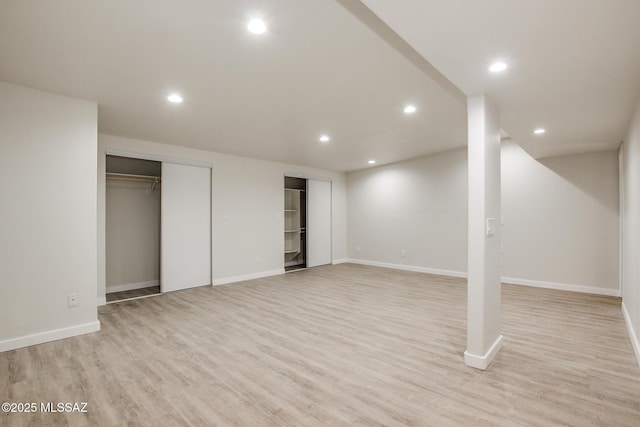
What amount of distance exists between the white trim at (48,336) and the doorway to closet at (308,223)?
14.7 ft

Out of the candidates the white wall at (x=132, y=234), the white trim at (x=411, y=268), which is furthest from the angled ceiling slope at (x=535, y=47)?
the white wall at (x=132, y=234)

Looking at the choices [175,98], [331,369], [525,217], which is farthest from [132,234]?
[525,217]

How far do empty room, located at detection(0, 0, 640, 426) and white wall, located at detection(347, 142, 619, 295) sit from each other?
4 centimetres

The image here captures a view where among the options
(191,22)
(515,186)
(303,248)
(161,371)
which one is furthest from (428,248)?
(191,22)

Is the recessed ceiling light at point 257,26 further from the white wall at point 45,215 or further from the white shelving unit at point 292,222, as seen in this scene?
the white shelving unit at point 292,222

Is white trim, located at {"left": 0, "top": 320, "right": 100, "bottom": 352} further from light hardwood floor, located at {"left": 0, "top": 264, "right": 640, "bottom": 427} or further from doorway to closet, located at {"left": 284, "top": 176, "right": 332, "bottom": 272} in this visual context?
doorway to closet, located at {"left": 284, "top": 176, "right": 332, "bottom": 272}

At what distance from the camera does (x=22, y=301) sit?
292 cm

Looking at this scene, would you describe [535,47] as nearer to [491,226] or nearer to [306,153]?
[491,226]

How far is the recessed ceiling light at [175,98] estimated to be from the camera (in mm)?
3091

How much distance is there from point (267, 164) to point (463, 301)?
4603 millimetres

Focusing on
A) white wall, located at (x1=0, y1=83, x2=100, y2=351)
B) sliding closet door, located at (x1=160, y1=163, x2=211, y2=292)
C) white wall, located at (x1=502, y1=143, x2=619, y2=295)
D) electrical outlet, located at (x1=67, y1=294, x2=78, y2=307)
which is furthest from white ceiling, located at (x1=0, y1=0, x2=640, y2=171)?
electrical outlet, located at (x1=67, y1=294, x2=78, y2=307)

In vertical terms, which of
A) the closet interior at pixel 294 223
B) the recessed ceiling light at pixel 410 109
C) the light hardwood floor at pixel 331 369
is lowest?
the light hardwood floor at pixel 331 369

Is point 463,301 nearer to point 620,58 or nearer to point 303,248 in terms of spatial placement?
point 620,58

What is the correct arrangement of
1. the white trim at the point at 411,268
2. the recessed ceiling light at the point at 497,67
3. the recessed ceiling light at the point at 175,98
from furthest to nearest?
the white trim at the point at 411,268, the recessed ceiling light at the point at 175,98, the recessed ceiling light at the point at 497,67
